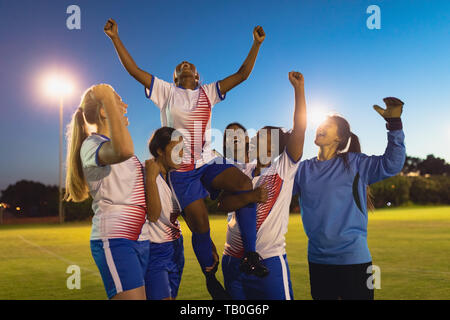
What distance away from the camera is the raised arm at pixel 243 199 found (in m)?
3.57

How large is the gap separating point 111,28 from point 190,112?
1100mm

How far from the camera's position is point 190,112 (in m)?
4.26

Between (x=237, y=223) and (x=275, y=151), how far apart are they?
0.71 meters

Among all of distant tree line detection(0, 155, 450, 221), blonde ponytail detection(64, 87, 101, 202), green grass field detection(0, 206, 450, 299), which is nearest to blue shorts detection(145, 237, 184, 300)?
blonde ponytail detection(64, 87, 101, 202)

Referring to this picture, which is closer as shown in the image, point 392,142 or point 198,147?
point 392,142

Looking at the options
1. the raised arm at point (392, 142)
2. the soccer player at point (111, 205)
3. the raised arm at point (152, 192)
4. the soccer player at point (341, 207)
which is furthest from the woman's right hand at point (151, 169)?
the raised arm at point (392, 142)

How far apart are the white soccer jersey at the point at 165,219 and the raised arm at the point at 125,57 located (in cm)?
106

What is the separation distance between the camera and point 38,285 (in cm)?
922

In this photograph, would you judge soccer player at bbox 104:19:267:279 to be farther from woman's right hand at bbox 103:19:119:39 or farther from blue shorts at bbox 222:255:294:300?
blue shorts at bbox 222:255:294:300

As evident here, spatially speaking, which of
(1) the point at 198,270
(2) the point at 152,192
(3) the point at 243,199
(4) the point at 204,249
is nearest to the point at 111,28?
(2) the point at 152,192

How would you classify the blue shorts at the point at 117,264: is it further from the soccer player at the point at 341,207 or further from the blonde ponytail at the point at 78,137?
the soccer player at the point at 341,207

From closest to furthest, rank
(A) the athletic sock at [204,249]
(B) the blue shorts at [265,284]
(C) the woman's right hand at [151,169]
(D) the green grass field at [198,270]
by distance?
1. (C) the woman's right hand at [151,169]
2. (B) the blue shorts at [265,284]
3. (A) the athletic sock at [204,249]
4. (D) the green grass field at [198,270]

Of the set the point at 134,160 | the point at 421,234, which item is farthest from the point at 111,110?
the point at 421,234

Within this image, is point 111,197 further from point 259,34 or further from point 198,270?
point 198,270
